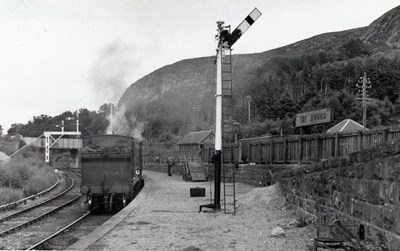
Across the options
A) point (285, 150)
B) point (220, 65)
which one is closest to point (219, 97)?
point (220, 65)

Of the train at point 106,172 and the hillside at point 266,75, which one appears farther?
the hillside at point 266,75

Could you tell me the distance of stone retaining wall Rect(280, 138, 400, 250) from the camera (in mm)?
4879

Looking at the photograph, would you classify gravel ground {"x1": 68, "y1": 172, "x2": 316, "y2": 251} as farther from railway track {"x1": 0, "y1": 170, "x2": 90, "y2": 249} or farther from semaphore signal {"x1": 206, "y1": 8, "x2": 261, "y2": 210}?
railway track {"x1": 0, "y1": 170, "x2": 90, "y2": 249}

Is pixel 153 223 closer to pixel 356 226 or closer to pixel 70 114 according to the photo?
pixel 356 226

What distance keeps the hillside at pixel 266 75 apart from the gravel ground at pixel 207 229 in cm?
2449

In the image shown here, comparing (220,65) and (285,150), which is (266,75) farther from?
(220,65)

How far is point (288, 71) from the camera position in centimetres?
12462

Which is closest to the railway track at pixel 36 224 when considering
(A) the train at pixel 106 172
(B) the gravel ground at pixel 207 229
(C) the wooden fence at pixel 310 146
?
(A) the train at pixel 106 172

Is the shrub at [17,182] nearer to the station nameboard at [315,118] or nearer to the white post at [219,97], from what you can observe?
the white post at [219,97]

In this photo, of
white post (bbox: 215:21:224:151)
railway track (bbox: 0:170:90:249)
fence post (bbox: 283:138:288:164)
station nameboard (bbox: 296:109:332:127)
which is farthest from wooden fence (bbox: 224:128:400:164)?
railway track (bbox: 0:170:90:249)

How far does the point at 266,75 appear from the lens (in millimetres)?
119812

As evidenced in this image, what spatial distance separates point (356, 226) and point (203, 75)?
512 ft

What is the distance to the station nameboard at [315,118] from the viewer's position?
1634 cm

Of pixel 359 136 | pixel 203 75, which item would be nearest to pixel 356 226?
pixel 359 136
